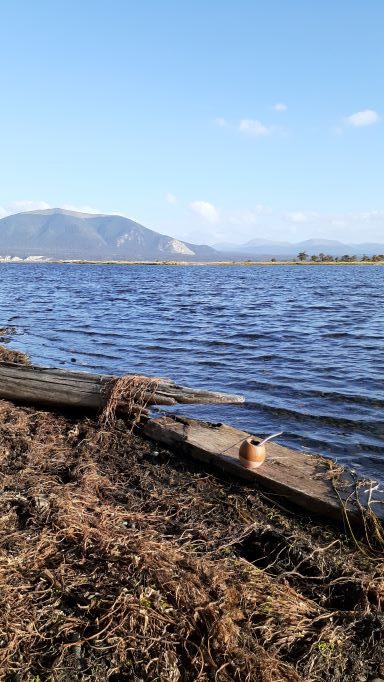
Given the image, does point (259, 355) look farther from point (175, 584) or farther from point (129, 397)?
point (175, 584)

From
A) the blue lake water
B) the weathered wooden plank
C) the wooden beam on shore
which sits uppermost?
the wooden beam on shore

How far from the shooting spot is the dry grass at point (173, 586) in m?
2.91

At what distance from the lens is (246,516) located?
192 inches

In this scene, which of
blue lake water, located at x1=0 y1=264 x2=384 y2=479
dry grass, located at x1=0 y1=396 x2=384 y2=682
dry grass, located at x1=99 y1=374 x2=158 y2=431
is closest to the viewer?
dry grass, located at x1=0 y1=396 x2=384 y2=682

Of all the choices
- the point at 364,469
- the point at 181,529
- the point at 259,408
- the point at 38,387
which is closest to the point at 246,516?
the point at 181,529

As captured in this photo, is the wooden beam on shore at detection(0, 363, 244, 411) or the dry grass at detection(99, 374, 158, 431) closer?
the dry grass at detection(99, 374, 158, 431)

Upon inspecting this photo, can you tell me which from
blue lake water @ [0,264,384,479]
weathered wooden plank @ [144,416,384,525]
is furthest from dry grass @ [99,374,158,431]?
blue lake water @ [0,264,384,479]

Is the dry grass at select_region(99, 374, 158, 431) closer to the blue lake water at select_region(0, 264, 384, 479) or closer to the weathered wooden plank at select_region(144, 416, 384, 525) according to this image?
the weathered wooden plank at select_region(144, 416, 384, 525)

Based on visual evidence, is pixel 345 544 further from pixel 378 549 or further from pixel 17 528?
pixel 17 528

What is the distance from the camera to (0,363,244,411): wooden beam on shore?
24.7 feet

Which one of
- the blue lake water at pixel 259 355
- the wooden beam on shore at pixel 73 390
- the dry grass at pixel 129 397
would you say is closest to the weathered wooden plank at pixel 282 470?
the dry grass at pixel 129 397

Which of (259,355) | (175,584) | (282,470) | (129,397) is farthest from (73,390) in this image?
(259,355)

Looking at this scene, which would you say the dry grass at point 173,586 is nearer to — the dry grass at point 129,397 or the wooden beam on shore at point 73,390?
the dry grass at point 129,397

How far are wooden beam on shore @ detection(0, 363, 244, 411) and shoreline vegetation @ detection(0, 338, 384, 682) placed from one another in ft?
6.52
